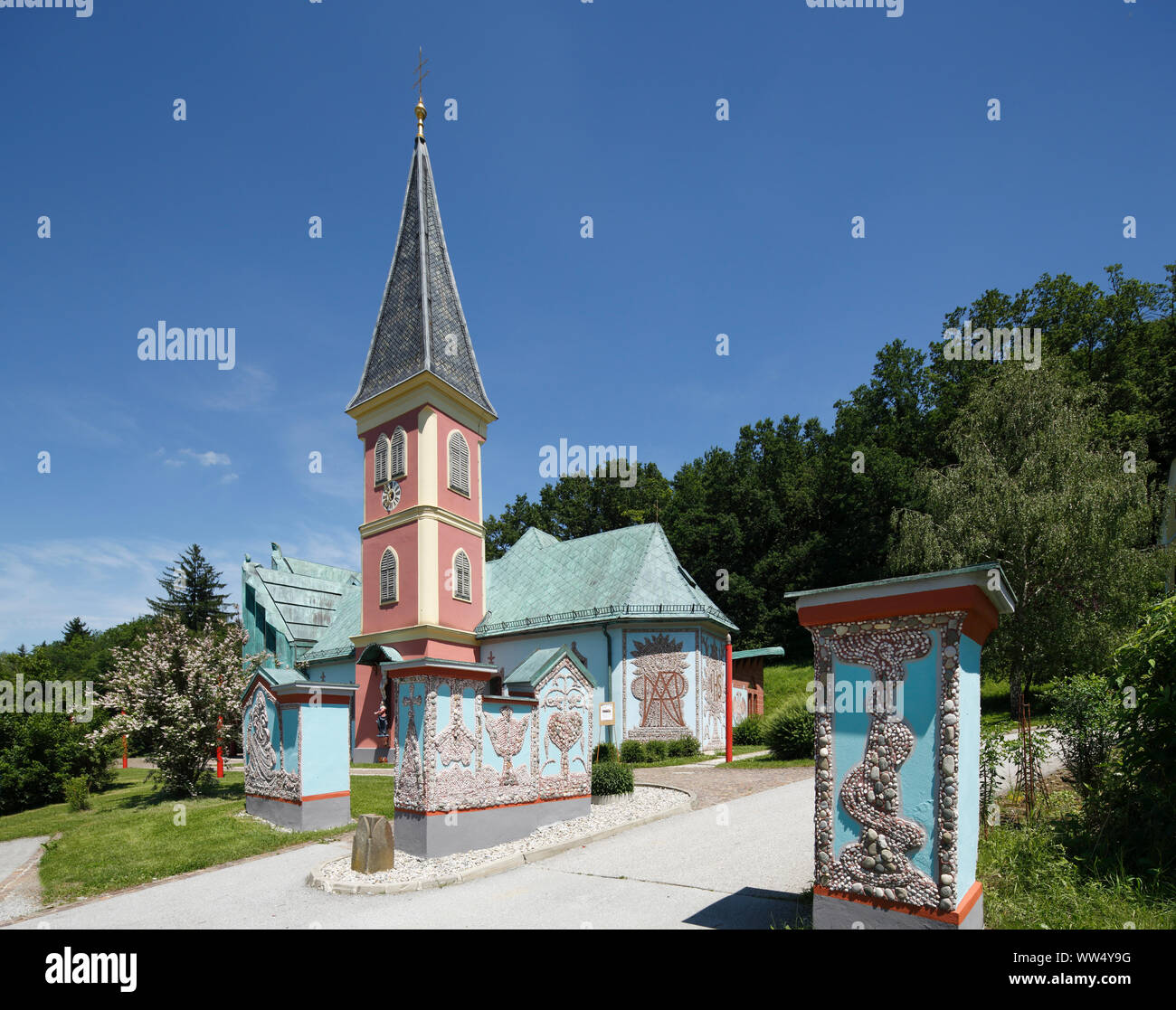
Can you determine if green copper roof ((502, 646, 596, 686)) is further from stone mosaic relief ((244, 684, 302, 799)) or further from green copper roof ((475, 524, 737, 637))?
green copper roof ((475, 524, 737, 637))

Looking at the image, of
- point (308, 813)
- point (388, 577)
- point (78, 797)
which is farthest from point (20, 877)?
point (388, 577)

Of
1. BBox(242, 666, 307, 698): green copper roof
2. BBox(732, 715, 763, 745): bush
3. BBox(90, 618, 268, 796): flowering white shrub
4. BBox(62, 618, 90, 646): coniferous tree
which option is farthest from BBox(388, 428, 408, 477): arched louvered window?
BBox(62, 618, 90, 646): coniferous tree

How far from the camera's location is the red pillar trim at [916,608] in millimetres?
4703

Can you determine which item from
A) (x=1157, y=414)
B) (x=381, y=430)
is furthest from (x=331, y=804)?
(x=1157, y=414)

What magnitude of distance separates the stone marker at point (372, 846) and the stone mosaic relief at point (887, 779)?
5.71 meters

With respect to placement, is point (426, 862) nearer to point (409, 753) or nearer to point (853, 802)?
point (409, 753)

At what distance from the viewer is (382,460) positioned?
87.8ft

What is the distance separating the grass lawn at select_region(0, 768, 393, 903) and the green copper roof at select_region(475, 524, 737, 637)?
8.93m

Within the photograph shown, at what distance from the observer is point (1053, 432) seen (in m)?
24.0

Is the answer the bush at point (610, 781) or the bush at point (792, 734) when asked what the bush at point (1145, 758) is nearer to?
the bush at point (610, 781)

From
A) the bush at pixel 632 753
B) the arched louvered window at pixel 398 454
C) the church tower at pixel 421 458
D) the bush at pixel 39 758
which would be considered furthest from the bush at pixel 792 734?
the bush at pixel 39 758

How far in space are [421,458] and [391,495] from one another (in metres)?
2.05

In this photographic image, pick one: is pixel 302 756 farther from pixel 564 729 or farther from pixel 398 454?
pixel 398 454

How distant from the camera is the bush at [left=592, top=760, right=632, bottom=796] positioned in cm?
1363
